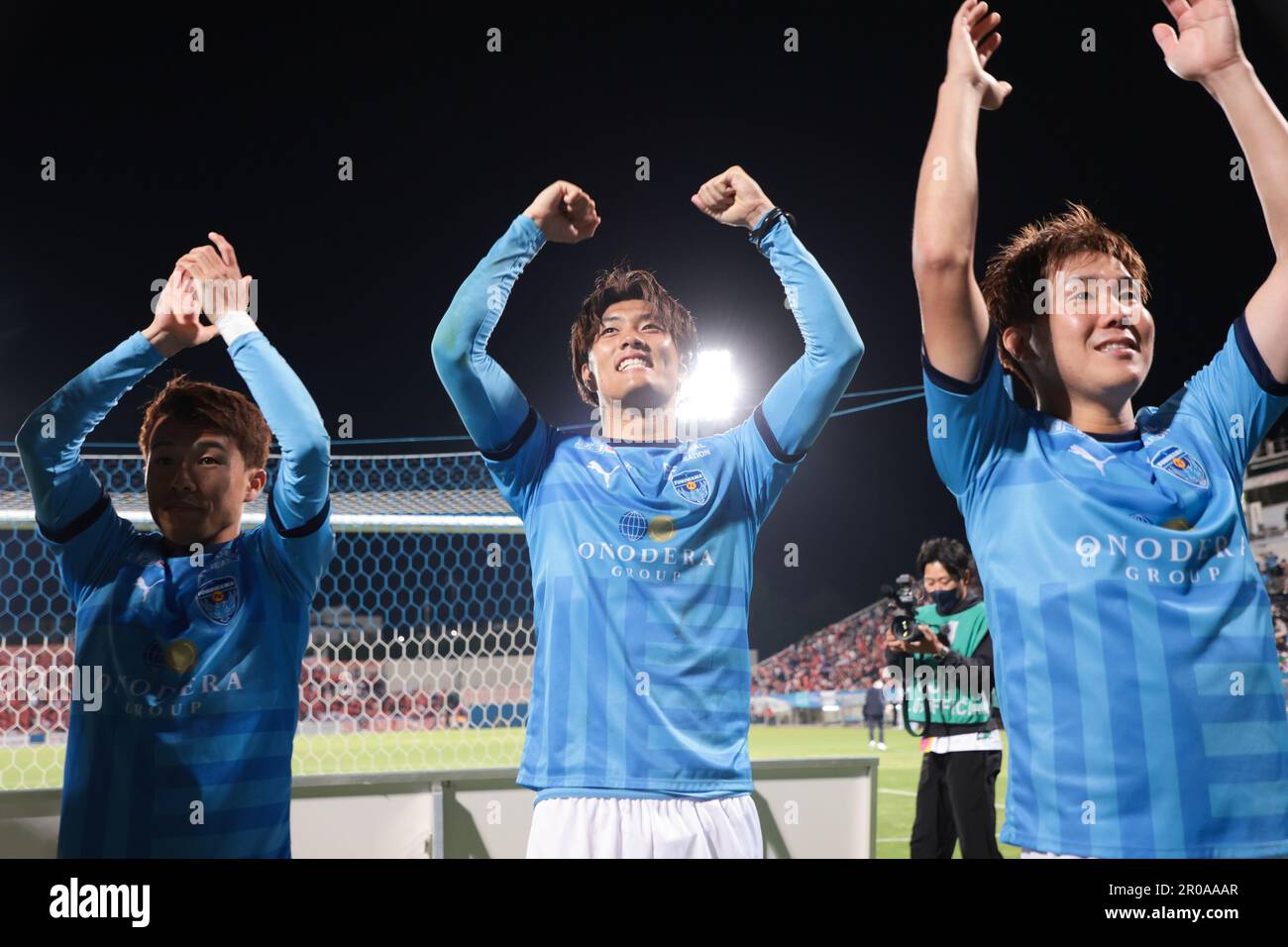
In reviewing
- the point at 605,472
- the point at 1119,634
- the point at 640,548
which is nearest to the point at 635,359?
the point at 605,472

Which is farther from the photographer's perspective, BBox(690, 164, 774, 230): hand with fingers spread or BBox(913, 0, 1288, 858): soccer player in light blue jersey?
BBox(690, 164, 774, 230): hand with fingers spread

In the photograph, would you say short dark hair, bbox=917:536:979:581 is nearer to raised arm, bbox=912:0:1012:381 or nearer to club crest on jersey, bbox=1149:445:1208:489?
club crest on jersey, bbox=1149:445:1208:489

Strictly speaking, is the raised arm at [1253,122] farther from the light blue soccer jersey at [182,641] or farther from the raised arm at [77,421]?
the raised arm at [77,421]

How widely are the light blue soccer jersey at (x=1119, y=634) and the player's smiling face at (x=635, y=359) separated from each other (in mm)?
860

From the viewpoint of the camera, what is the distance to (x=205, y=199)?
7270 mm

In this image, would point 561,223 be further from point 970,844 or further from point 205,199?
point 205,199

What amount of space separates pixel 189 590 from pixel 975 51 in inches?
85.1

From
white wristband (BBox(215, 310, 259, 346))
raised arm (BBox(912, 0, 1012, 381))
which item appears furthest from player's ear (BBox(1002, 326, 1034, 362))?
white wristband (BBox(215, 310, 259, 346))

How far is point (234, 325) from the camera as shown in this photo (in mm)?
2559

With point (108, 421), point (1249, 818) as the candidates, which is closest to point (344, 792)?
point (1249, 818)

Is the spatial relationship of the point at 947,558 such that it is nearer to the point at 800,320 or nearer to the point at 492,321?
the point at 800,320

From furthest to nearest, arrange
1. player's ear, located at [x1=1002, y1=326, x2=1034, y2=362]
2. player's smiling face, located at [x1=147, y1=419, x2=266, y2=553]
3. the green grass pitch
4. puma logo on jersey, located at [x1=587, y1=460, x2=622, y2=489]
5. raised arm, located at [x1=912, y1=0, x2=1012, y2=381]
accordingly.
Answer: the green grass pitch < puma logo on jersey, located at [x1=587, y1=460, x2=622, y2=489] < player's smiling face, located at [x1=147, y1=419, x2=266, y2=553] < player's ear, located at [x1=1002, y1=326, x2=1034, y2=362] < raised arm, located at [x1=912, y1=0, x2=1012, y2=381]

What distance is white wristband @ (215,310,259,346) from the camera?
2539 mm

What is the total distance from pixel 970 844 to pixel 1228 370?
3.02 m
